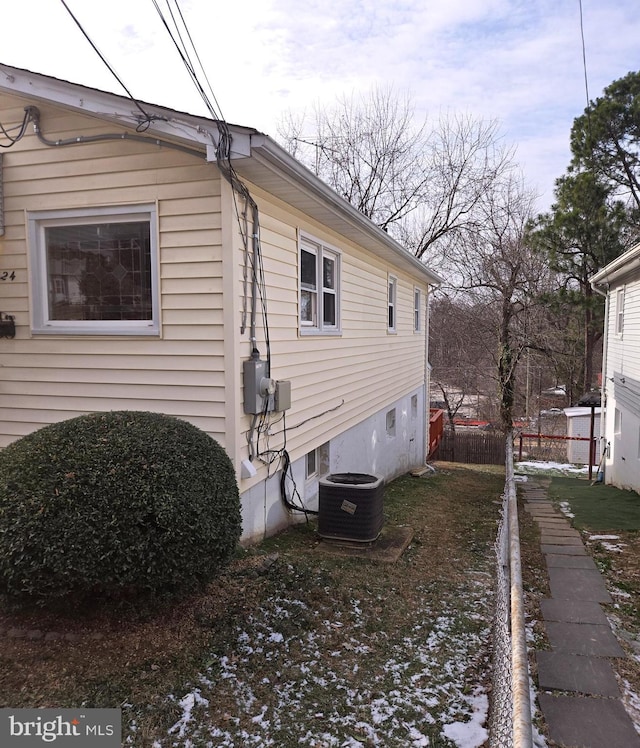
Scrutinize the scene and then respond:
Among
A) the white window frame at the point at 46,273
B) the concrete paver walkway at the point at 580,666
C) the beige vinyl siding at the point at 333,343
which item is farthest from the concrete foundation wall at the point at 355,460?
the concrete paver walkway at the point at 580,666

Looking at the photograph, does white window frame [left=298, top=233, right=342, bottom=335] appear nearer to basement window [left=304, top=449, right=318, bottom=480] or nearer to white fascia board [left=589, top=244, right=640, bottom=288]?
basement window [left=304, top=449, right=318, bottom=480]

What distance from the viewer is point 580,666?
3.86 meters

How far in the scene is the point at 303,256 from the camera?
275 inches

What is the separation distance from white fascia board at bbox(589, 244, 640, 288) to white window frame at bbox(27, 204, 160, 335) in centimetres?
896

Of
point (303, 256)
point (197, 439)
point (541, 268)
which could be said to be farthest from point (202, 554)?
point (541, 268)

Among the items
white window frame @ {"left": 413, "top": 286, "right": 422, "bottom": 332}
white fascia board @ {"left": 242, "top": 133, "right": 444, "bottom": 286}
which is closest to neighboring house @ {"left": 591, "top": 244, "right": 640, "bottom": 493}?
white window frame @ {"left": 413, "top": 286, "right": 422, "bottom": 332}

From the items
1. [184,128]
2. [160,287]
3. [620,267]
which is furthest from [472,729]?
[620,267]

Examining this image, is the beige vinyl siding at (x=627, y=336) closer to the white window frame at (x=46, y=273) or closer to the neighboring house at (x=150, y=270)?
the neighboring house at (x=150, y=270)

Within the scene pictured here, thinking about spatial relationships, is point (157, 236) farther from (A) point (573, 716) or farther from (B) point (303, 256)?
(A) point (573, 716)

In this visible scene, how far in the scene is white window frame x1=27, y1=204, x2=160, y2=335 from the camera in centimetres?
518

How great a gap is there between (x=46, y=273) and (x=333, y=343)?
12.5 feet

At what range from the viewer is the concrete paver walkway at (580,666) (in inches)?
123

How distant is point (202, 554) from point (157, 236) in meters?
2.93

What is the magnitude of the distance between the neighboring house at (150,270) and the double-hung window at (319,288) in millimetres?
619
